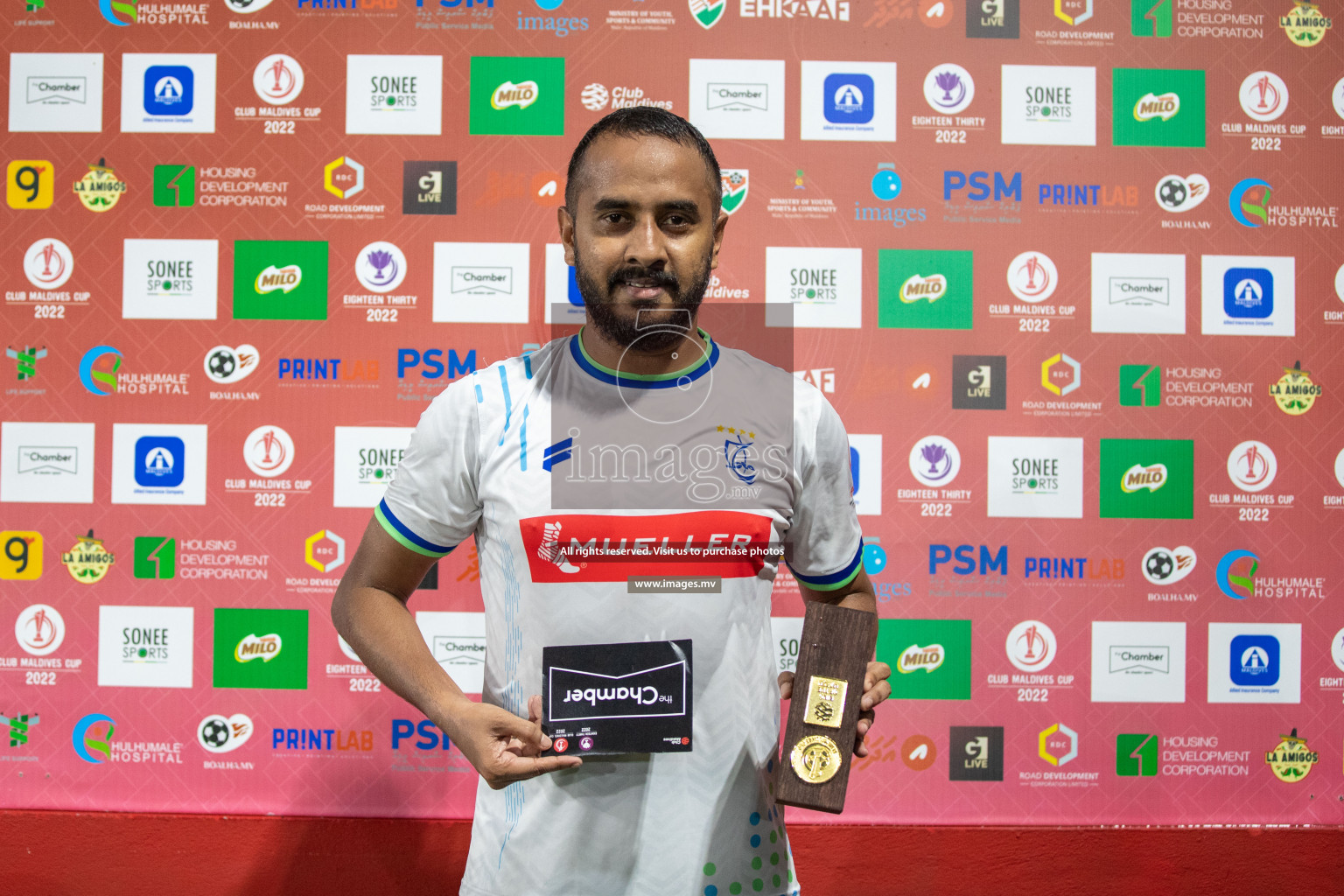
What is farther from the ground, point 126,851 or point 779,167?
point 779,167

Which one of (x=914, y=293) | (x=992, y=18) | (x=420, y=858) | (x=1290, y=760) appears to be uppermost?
(x=992, y=18)

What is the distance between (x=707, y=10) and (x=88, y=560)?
2019 millimetres

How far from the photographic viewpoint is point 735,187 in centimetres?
186

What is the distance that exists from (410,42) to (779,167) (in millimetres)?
944

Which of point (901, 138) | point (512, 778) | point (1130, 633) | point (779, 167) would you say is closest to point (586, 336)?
point (512, 778)

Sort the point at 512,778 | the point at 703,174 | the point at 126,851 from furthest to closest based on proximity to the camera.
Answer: the point at 126,851 < the point at 703,174 < the point at 512,778

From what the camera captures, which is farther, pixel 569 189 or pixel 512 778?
pixel 569 189

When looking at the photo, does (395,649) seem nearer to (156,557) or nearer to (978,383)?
(156,557)

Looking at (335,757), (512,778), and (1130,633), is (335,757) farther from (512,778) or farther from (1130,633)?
(1130,633)

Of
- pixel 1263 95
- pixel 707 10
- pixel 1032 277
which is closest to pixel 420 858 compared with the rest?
pixel 1032 277

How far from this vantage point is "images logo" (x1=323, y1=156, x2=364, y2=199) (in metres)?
1.87

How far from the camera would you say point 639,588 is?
3.15ft

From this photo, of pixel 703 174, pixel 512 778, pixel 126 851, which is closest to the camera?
pixel 512 778

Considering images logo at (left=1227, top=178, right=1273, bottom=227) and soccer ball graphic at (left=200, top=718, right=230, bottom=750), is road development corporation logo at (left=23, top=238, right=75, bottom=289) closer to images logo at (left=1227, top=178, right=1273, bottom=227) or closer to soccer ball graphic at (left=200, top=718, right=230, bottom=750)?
soccer ball graphic at (left=200, top=718, right=230, bottom=750)
